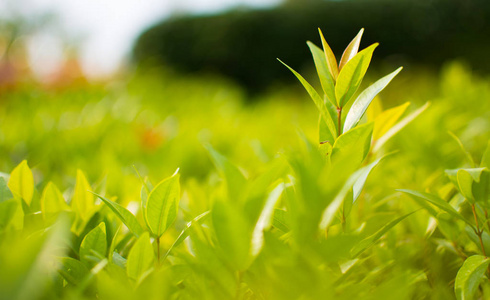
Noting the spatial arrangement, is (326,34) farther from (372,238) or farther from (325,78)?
(372,238)

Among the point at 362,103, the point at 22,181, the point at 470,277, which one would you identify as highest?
the point at 362,103

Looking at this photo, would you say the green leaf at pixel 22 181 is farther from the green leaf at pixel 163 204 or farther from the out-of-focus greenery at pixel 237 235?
the green leaf at pixel 163 204

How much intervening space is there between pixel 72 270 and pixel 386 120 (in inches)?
23.4

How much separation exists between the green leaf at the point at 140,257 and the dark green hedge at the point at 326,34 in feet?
30.3

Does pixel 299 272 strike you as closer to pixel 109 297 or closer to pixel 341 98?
pixel 109 297

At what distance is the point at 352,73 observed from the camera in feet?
1.87

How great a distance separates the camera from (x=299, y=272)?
1.26 ft

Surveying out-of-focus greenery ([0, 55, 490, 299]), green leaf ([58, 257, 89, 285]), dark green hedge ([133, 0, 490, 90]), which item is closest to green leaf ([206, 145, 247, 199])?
out-of-focus greenery ([0, 55, 490, 299])

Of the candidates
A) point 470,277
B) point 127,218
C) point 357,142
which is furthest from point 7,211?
point 470,277

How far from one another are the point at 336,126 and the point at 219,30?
9798 millimetres

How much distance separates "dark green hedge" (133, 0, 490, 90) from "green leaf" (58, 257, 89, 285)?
9.21 meters

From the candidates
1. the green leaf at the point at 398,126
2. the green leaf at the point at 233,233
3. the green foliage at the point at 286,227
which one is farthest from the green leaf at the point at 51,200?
the green leaf at the point at 398,126

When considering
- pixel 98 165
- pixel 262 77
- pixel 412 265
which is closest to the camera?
pixel 412 265

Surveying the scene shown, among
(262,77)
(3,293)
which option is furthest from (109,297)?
(262,77)
